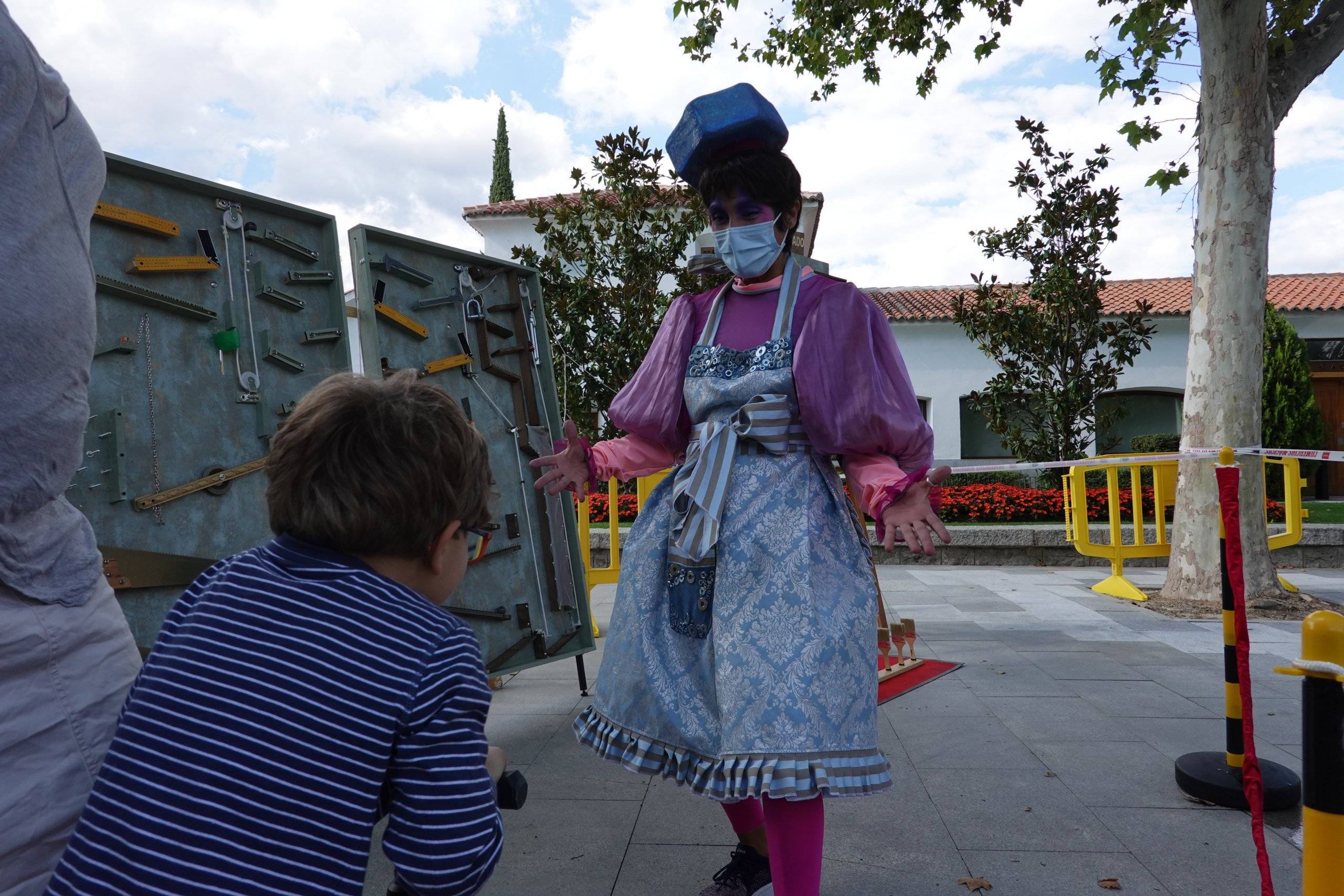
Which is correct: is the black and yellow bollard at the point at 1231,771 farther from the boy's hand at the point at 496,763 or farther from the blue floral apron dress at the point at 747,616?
the boy's hand at the point at 496,763

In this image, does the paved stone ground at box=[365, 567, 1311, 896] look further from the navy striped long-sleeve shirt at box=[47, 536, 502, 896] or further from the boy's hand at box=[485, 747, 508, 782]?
the navy striped long-sleeve shirt at box=[47, 536, 502, 896]

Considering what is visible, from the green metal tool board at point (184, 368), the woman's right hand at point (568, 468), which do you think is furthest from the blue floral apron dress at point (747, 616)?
the green metal tool board at point (184, 368)

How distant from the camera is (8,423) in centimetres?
114

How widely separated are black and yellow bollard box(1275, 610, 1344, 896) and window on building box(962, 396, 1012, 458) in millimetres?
22003

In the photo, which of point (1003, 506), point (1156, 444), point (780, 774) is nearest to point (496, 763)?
point (780, 774)

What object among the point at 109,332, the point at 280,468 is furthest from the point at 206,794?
the point at 109,332

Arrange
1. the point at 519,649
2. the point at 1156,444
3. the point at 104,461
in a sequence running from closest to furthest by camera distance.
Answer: the point at 104,461, the point at 519,649, the point at 1156,444

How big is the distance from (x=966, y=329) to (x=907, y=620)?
8649 millimetres

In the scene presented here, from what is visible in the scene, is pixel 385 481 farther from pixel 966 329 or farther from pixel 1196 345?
pixel 966 329

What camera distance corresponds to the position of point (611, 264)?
939cm

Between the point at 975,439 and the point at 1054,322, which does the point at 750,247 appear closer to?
the point at 1054,322

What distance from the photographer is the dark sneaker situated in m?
2.32

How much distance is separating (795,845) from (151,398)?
2107 mm

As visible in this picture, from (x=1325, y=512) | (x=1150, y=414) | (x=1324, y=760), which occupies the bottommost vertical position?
(x=1325, y=512)
